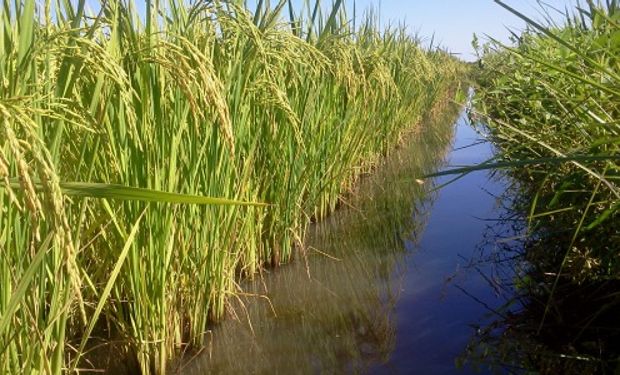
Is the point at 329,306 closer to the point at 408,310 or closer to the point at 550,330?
the point at 408,310

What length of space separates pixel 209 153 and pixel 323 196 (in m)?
1.59

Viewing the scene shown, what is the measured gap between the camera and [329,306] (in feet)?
7.38

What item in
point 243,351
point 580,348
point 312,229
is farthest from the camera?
point 312,229

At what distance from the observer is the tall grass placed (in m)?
0.98

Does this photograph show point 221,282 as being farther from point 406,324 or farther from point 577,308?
point 577,308

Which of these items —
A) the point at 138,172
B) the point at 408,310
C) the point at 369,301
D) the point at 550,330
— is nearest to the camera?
the point at 138,172

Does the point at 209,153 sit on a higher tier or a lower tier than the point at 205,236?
higher

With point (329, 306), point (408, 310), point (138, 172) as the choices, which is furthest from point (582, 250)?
point (138, 172)

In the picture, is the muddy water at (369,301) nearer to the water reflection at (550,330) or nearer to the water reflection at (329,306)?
the water reflection at (329,306)

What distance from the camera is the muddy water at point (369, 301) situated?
183 cm

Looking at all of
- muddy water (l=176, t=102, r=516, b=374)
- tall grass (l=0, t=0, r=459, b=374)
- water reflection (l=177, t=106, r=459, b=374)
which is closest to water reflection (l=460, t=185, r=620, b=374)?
muddy water (l=176, t=102, r=516, b=374)

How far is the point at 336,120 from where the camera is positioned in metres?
3.24

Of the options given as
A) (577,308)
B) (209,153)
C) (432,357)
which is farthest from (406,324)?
(209,153)

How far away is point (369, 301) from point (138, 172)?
1.21m
